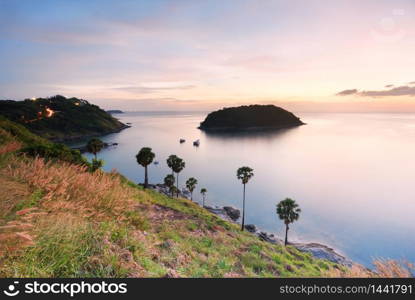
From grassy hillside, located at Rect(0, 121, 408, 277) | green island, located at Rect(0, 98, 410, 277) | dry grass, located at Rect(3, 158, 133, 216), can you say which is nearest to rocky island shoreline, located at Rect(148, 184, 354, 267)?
green island, located at Rect(0, 98, 410, 277)

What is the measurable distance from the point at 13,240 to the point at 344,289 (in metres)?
5.54

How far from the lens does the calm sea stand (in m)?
62.9

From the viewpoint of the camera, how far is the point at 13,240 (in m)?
3.50

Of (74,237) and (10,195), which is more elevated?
(10,195)

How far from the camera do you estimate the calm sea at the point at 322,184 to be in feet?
206

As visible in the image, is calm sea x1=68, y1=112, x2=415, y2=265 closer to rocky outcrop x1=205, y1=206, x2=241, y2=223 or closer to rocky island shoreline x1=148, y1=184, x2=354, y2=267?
rocky outcrop x1=205, y1=206, x2=241, y2=223

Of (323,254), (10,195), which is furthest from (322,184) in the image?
(10,195)

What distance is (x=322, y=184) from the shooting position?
102938mm

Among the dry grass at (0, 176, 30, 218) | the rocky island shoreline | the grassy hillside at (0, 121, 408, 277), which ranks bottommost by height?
the rocky island shoreline

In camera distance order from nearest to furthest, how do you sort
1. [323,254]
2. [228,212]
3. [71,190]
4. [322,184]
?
[71,190] → [323,254] → [228,212] → [322,184]

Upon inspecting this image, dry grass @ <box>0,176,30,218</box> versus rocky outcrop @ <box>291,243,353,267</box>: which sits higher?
dry grass @ <box>0,176,30,218</box>

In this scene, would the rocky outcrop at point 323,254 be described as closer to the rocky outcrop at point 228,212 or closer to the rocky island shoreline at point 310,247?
the rocky island shoreline at point 310,247

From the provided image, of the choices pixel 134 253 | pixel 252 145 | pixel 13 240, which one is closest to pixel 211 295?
pixel 134 253

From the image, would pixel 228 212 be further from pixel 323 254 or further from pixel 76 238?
pixel 76 238
